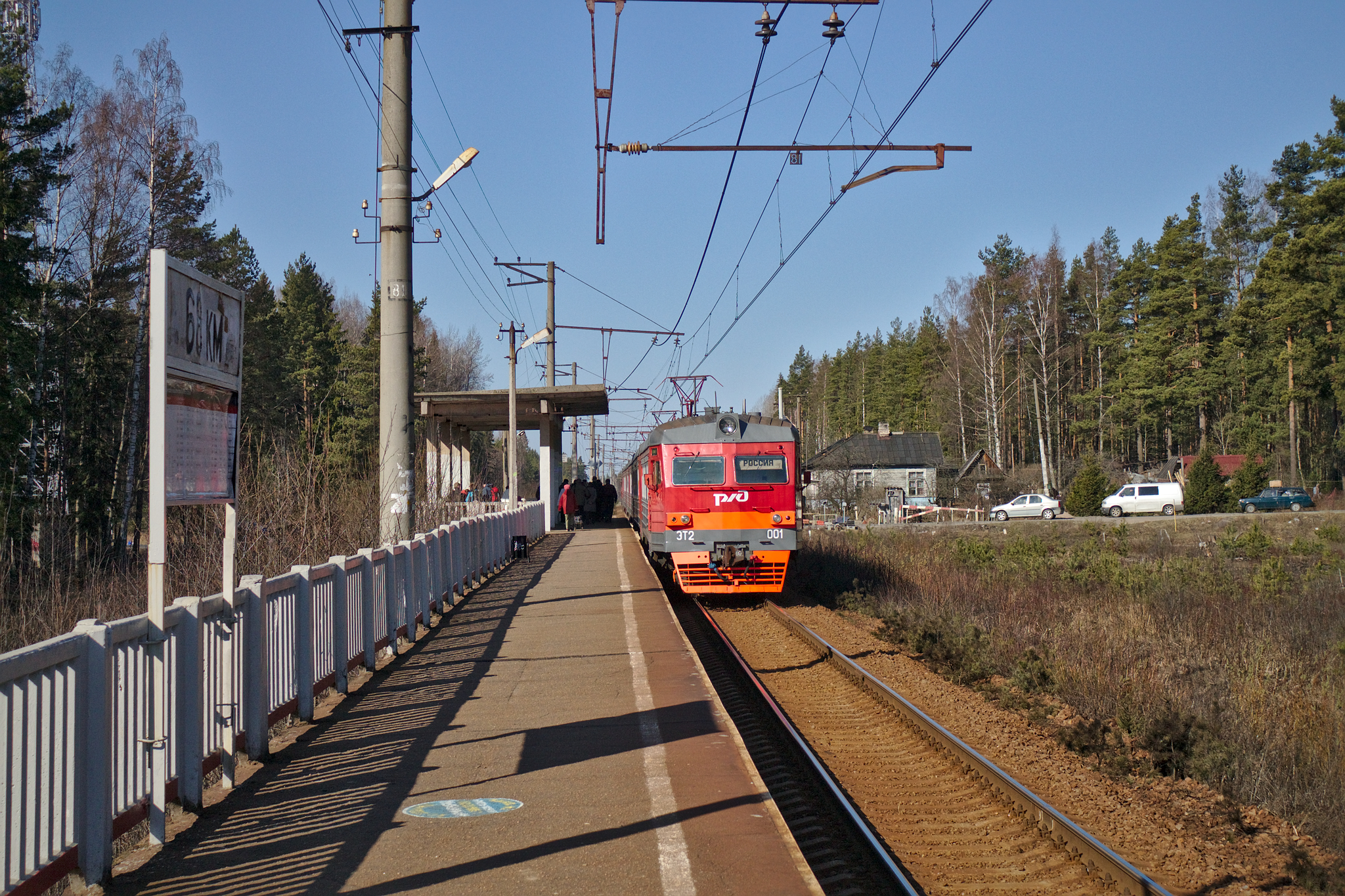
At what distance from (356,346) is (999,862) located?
2455 inches

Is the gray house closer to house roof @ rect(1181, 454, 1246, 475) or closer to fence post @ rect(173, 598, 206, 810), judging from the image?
house roof @ rect(1181, 454, 1246, 475)

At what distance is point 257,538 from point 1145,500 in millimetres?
44009

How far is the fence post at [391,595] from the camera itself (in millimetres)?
10461

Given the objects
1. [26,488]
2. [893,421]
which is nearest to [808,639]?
[26,488]

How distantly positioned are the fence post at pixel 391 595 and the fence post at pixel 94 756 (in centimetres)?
578

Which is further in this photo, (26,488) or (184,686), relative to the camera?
(26,488)

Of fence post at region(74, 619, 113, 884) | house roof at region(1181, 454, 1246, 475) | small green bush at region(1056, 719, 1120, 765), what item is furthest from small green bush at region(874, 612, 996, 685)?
house roof at region(1181, 454, 1246, 475)

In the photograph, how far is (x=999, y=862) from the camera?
236 inches

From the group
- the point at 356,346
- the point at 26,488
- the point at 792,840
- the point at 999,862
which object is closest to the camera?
the point at 792,840

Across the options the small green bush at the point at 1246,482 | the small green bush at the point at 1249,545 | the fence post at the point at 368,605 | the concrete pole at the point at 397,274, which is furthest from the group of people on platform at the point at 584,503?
the small green bush at the point at 1246,482

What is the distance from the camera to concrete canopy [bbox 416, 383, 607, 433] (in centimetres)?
3356

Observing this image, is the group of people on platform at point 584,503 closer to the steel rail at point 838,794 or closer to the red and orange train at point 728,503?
the red and orange train at point 728,503

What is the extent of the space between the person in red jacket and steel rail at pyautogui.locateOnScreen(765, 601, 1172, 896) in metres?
25.8

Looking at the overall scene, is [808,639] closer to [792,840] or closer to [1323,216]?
[792,840]
